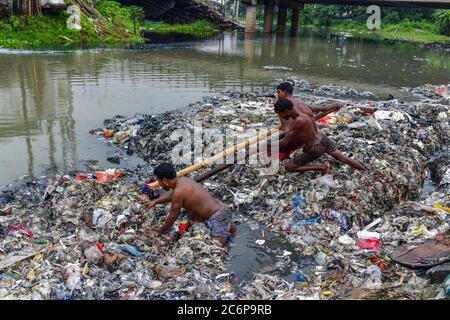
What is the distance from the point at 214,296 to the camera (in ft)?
13.5

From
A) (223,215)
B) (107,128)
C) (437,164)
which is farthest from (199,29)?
(223,215)

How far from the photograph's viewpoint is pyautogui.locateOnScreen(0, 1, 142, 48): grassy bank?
758 inches

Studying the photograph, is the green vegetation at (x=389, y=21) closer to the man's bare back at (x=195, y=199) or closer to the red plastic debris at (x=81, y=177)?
the red plastic debris at (x=81, y=177)

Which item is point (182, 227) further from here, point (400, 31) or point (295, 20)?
point (400, 31)

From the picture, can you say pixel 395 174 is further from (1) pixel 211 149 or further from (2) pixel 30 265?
(2) pixel 30 265

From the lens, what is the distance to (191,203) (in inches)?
187

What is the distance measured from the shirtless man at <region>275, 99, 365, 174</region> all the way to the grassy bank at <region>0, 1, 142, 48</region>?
16.1 m

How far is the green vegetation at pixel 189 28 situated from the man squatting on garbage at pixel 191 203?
26.8 metres

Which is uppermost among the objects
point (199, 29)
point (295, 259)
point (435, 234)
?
point (199, 29)

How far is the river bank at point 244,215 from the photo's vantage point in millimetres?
4184

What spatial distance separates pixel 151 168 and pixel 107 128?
2211mm

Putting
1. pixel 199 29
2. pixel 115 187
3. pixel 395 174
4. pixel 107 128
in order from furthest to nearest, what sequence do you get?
pixel 199 29 → pixel 107 128 → pixel 395 174 → pixel 115 187

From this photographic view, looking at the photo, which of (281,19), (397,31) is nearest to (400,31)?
(397,31)

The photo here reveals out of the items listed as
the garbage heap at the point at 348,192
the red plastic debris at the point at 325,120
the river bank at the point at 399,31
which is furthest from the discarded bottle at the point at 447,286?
the river bank at the point at 399,31
